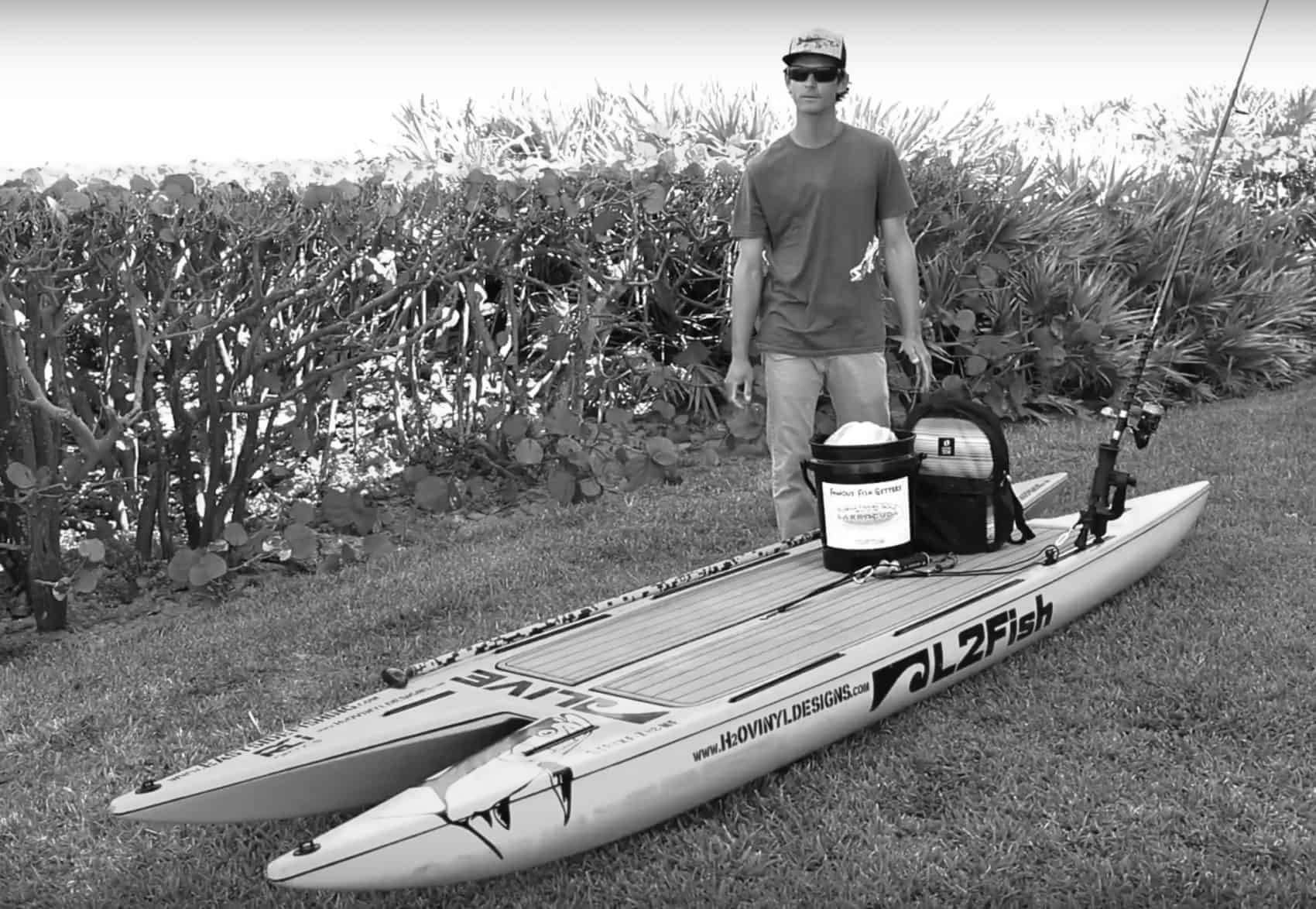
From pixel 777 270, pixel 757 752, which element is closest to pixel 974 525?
pixel 777 270

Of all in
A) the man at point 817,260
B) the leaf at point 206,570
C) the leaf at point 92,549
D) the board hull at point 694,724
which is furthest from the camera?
the leaf at point 206,570

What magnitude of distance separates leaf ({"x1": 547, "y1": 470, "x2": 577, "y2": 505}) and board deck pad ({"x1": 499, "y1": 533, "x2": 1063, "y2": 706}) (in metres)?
1.97

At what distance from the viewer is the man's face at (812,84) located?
5.00 metres

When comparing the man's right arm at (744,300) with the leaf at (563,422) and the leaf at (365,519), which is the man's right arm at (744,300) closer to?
the leaf at (563,422)

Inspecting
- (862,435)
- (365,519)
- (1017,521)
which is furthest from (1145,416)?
(365,519)

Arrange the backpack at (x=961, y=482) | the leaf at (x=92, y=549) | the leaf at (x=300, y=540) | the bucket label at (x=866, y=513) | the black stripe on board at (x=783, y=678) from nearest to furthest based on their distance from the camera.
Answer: the black stripe on board at (x=783, y=678), the bucket label at (x=866, y=513), the backpack at (x=961, y=482), the leaf at (x=92, y=549), the leaf at (x=300, y=540)

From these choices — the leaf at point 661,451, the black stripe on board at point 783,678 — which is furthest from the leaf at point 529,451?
the black stripe on board at point 783,678

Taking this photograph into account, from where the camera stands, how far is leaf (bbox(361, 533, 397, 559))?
614 cm

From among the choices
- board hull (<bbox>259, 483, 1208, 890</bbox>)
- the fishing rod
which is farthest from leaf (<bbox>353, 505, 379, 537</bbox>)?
the fishing rod

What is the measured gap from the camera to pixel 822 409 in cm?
871

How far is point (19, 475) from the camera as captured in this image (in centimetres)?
524

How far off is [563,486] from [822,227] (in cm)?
230

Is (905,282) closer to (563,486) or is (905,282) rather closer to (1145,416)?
(1145,416)

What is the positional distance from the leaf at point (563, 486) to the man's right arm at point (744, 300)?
1.69 metres
